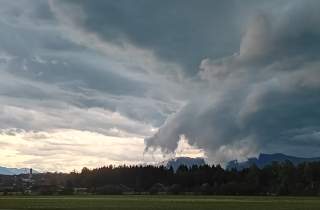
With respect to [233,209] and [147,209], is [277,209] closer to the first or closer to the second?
[233,209]

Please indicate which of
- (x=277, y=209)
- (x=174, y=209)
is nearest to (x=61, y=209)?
(x=174, y=209)

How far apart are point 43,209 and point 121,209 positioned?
11.2 metres

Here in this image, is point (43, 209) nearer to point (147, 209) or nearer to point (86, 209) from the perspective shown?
A: point (86, 209)

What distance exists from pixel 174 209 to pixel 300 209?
18192 mm

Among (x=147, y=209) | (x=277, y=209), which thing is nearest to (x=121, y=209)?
(x=147, y=209)

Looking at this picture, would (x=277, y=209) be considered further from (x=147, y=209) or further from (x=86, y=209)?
A: (x=86, y=209)

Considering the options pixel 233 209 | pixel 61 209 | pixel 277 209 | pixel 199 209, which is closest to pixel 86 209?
pixel 61 209

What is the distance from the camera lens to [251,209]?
79625 mm

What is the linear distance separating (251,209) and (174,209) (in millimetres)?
11976

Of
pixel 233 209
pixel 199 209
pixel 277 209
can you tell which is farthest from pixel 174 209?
pixel 277 209

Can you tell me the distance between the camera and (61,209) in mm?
77000

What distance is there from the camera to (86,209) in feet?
252

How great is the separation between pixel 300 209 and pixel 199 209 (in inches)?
583

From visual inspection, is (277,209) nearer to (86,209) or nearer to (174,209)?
(174,209)
